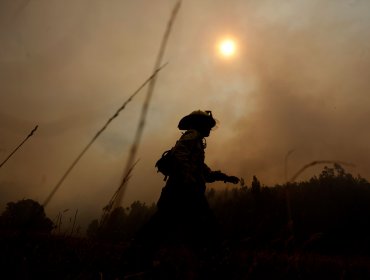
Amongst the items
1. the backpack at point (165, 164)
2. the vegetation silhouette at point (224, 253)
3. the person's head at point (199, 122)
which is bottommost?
the vegetation silhouette at point (224, 253)

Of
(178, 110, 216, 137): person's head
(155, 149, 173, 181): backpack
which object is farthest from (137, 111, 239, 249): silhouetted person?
(178, 110, 216, 137): person's head

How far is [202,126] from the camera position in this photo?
4449 mm

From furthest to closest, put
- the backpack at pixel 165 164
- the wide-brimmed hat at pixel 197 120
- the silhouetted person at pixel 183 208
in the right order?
the wide-brimmed hat at pixel 197 120, the backpack at pixel 165 164, the silhouetted person at pixel 183 208

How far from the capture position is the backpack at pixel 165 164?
362 centimetres

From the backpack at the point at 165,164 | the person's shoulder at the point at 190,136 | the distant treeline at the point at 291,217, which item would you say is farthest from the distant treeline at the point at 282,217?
the person's shoulder at the point at 190,136

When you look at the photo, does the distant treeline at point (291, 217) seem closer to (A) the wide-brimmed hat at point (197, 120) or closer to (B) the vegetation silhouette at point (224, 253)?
(B) the vegetation silhouette at point (224, 253)

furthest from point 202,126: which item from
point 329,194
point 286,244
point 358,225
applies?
point 329,194

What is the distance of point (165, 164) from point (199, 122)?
1.06m

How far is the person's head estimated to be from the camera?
4.41m

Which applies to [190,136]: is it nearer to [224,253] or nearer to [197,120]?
[197,120]

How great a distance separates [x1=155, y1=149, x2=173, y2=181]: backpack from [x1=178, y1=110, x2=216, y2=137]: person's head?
0.85m

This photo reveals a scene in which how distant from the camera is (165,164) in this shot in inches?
144

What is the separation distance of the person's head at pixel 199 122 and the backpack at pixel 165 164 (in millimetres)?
848

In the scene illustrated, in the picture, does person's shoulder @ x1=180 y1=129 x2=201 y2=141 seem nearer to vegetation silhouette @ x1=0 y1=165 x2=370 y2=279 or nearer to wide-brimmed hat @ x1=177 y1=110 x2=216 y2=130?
wide-brimmed hat @ x1=177 y1=110 x2=216 y2=130
